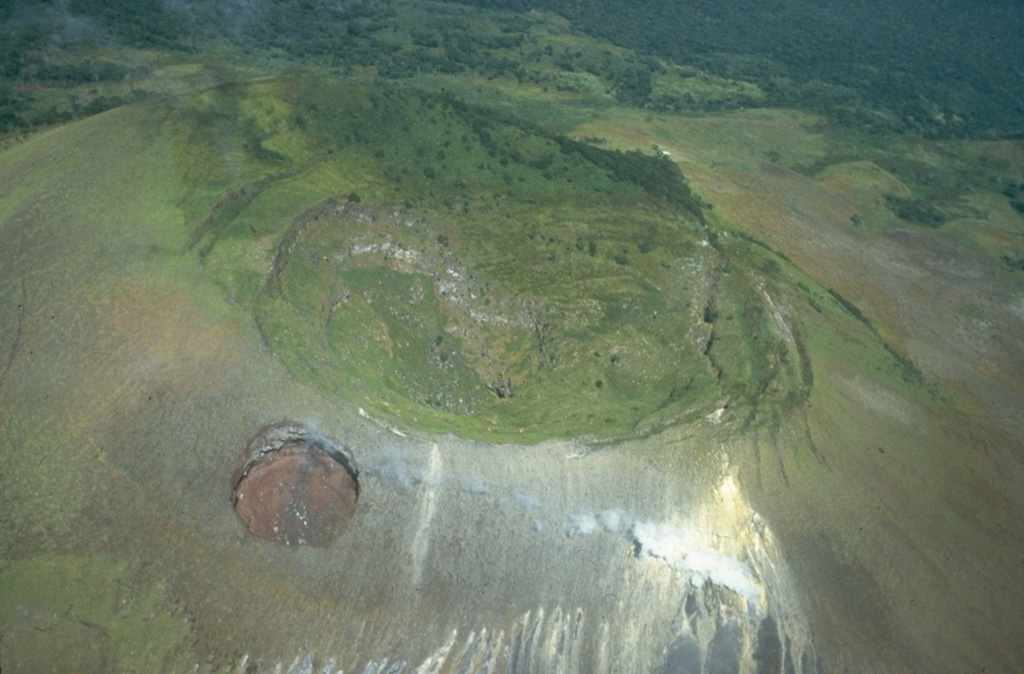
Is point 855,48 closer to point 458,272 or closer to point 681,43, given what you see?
point 681,43

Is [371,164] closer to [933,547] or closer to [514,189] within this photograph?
[514,189]

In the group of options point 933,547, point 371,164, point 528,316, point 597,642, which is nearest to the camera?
point 597,642

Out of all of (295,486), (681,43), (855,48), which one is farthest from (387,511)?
(855,48)

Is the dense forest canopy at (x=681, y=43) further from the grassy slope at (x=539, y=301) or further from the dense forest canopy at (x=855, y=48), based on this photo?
the grassy slope at (x=539, y=301)

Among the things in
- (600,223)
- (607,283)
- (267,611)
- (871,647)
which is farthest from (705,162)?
(267,611)

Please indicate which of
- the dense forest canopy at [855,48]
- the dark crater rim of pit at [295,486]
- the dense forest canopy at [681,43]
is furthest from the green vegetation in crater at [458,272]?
the dense forest canopy at [855,48]

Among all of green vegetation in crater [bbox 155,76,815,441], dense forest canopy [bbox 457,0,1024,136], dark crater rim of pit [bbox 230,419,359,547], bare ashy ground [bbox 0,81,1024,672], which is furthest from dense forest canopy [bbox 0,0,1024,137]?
dark crater rim of pit [bbox 230,419,359,547]
